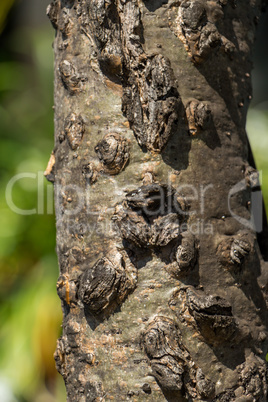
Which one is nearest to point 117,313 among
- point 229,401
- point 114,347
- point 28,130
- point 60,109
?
point 114,347

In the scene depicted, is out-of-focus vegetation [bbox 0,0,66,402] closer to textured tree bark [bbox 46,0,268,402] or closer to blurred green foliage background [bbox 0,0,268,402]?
blurred green foliage background [bbox 0,0,268,402]

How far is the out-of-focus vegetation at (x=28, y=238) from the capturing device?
76.1 inches

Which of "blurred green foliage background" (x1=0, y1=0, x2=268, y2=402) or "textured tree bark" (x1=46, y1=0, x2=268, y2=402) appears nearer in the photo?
"textured tree bark" (x1=46, y1=0, x2=268, y2=402)

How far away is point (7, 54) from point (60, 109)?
224cm

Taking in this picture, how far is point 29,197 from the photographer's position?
2.09m

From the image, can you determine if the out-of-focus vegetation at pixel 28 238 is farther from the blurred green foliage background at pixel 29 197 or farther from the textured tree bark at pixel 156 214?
the textured tree bark at pixel 156 214

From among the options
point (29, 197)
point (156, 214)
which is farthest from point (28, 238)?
point (156, 214)

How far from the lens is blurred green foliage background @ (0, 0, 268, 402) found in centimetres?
194

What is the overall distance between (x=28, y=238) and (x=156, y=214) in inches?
67.7

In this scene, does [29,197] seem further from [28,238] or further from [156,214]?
[156,214]

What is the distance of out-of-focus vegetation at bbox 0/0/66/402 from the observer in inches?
76.1

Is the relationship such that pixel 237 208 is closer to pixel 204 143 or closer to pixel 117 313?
pixel 204 143

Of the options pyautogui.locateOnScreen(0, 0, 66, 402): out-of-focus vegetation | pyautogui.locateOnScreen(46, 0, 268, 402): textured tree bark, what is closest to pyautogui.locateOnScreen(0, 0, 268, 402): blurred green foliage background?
pyautogui.locateOnScreen(0, 0, 66, 402): out-of-focus vegetation

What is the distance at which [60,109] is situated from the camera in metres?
0.60
